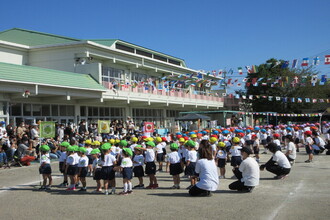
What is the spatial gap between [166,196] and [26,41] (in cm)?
2530

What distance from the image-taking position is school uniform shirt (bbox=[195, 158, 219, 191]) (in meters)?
8.20

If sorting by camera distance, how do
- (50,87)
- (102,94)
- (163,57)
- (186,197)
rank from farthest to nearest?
1. (163,57)
2. (102,94)
3. (50,87)
4. (186,197)

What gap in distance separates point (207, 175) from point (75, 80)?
16.5 metres

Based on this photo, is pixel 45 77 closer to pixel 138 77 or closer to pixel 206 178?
pixel 138 77

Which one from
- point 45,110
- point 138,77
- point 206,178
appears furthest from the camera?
point 138,77

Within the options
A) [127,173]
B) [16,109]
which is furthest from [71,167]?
[16,109]

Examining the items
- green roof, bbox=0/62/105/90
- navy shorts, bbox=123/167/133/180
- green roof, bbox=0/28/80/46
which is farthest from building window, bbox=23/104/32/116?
navy shorts, bbox=123/167/133/180

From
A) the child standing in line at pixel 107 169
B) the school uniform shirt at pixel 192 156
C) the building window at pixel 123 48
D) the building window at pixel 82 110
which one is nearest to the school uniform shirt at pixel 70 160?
the child standing in line at pixel 107 169

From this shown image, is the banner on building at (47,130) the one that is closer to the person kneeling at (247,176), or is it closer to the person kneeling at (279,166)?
the person kneeling at (247,176)

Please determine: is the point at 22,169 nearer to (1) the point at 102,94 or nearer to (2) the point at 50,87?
(2) the point at 50,87

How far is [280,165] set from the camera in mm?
10641

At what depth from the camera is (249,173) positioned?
28.5 feet

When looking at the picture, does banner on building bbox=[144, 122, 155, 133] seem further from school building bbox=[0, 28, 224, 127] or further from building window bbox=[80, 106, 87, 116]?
building window bbox=[80, 106, 87, 116]

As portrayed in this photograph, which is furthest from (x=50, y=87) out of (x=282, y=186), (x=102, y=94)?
(x=282, y=186)
